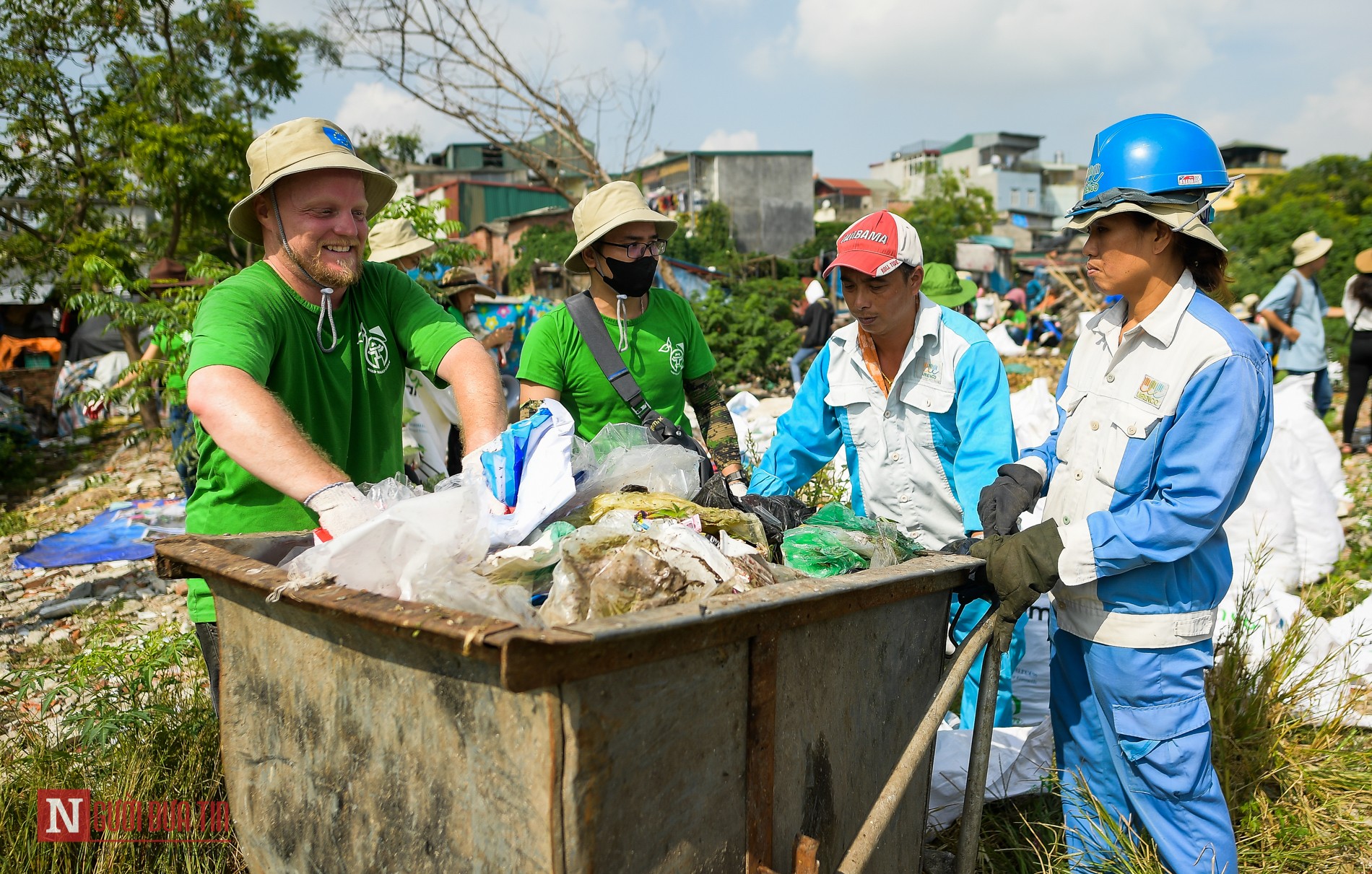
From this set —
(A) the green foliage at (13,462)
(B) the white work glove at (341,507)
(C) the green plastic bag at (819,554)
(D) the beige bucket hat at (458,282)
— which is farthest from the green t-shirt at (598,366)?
(A) the green foliage at (13,462)

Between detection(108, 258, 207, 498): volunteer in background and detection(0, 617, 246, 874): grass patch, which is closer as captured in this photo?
detection(0, 617, 246, 874): grass patch

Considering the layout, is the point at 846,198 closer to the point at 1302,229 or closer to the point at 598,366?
the point at 1302,229

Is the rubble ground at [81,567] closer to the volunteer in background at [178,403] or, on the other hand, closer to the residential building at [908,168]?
the volunteer in background at [178,403]

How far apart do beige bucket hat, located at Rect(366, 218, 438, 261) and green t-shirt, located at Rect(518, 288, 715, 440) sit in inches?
95.8

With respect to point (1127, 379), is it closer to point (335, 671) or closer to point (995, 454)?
point (995, 454)

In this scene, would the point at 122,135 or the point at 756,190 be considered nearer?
the point at 122,135

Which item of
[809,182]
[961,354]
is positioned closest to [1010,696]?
[961,354]

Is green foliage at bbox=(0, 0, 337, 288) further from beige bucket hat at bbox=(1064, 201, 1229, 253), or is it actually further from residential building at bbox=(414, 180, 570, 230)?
residential building at bbox=(414, 180, 570, 230)

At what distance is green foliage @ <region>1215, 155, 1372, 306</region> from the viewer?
1853 centimetres

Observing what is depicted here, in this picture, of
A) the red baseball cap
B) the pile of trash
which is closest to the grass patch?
the pile of trash

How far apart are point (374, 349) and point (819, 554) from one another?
131 cm

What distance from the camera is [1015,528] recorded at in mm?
2211

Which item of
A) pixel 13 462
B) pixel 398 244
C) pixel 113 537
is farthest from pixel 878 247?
pixel 13 462

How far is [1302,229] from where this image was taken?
1998 centimetres
